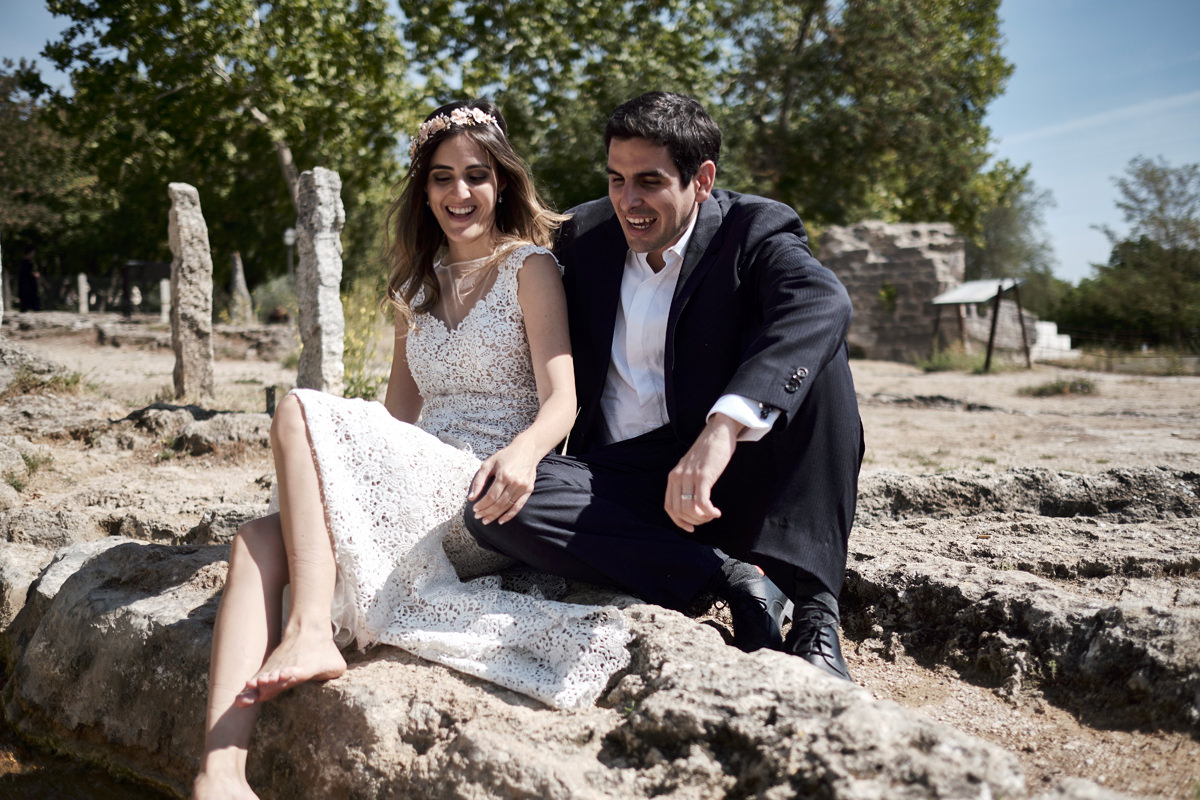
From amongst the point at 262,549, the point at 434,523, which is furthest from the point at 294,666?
the point at 434,523

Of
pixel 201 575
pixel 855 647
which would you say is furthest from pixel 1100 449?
pixel 201 575

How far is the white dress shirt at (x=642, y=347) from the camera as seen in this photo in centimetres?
248

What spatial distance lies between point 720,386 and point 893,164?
65.1ft

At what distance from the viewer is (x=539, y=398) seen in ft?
8.18

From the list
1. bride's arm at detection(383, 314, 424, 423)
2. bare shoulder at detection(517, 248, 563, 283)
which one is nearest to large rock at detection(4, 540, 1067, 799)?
bride's arm at detection(383, 314, 424, 423)

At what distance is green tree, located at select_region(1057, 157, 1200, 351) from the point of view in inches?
824

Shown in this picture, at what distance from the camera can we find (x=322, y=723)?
6.21 feet

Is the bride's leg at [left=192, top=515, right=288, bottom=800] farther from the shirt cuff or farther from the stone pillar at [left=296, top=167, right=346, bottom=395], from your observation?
the stone pillar at [left=296, top=167, right=346, bottom=395]

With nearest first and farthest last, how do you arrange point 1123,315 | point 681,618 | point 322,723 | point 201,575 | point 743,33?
point 322,723 → point 681,618 → point 201,575 → point 743,33 → point 1123,315

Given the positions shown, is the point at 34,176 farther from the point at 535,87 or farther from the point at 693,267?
the point at 693,267

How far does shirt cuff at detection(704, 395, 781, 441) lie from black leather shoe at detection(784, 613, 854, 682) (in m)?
0.47

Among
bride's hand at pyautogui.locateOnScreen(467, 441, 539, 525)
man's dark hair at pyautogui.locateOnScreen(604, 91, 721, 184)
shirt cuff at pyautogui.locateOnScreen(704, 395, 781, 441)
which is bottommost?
bride's hand at pyautogui.locateOnScreen(467, 441, 539, 525)

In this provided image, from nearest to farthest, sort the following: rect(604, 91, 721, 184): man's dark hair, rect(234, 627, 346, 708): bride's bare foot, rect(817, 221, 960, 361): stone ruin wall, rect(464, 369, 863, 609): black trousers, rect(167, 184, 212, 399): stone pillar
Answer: rect(234, 627, 346, 708): bride's bare foot → rect(464, 369, 863, 609): black trousers → rect(604, 91, 721, 184): man's dark hair → rect(167, 184, 212, 399): stone pillar → rect(817, 221, 960, 361): stone ruin wall

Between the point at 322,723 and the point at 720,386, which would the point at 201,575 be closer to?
the point at 322,723
